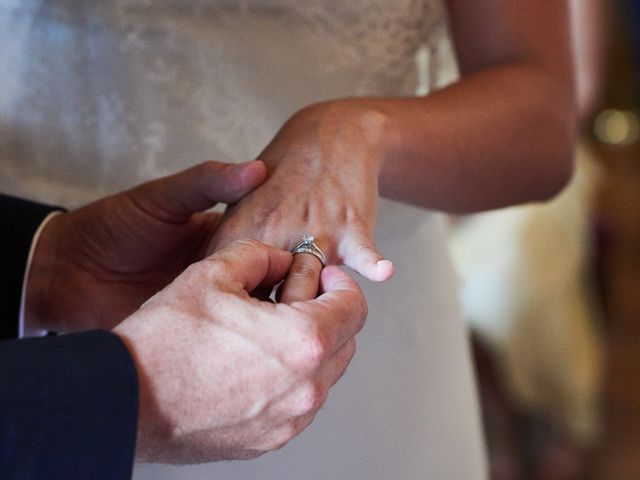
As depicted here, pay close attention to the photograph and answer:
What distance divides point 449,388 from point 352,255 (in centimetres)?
45

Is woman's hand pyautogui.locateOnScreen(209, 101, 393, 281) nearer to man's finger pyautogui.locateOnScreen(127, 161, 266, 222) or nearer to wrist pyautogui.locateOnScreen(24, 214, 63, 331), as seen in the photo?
man's finger pyautogui.locateOnScreen(127, 161, 266, 222)

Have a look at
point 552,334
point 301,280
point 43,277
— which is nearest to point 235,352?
point 301,280

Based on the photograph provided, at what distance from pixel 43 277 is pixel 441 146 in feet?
1.29

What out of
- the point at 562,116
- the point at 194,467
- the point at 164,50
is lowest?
the point at 194,467

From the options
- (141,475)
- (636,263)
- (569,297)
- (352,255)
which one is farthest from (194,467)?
(636,263)

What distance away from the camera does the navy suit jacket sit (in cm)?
51

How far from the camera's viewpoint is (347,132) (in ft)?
2.55

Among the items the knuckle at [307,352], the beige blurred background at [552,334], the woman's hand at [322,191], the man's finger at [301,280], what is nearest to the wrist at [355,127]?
the woman's hand at [322,191]

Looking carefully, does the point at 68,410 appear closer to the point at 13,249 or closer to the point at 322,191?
the point at 322,191

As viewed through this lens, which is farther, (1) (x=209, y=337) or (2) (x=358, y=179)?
(2) (x=358, y=179)

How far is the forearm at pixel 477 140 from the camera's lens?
82 cm

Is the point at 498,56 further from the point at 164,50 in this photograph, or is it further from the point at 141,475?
the point at 141,475

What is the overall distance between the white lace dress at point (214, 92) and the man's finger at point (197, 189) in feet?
0.37

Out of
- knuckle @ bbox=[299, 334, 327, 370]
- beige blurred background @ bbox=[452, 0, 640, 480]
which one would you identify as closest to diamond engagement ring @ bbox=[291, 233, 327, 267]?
knuckle @ bbox=[299, 334, 327, 370]
